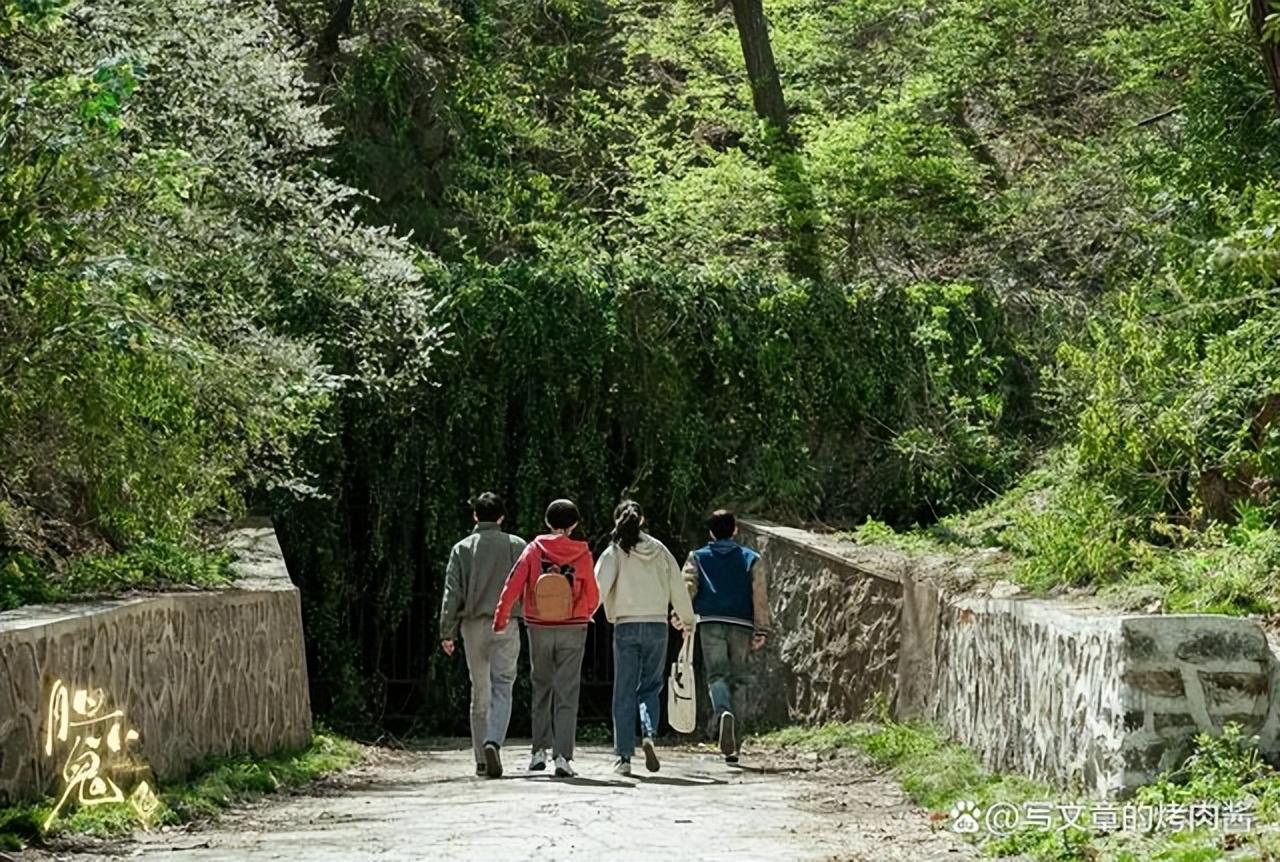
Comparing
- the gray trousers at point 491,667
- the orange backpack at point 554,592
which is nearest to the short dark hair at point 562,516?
the orange backpack at point 554,592

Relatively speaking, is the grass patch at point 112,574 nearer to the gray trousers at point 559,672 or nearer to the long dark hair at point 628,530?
the gray trousers at point 559,672

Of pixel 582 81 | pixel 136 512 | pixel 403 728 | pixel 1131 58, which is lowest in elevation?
pixel 403 728

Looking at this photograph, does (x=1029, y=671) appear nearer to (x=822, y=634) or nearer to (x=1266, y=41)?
(x=1266, y=41)

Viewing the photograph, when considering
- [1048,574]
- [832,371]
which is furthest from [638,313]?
[1048,574]

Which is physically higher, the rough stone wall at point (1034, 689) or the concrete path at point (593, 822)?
the rough stone wall at point (1034, 689)

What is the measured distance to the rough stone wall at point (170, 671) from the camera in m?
8.79

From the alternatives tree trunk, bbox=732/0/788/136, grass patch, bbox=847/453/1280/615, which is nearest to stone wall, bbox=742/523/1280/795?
grass patch, bbox=847/453/1280/615

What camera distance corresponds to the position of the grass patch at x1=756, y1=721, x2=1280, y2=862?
277 inches

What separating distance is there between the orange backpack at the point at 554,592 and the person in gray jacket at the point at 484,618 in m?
0.69

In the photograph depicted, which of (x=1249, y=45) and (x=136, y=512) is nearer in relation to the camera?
(x=136, y=512)

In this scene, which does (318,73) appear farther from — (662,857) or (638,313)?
(662,857)

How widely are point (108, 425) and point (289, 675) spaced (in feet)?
14.4

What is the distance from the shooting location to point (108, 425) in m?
11.0

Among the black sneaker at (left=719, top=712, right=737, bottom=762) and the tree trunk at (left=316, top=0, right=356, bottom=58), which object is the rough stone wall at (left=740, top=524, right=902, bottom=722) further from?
the tree trunk at (left=316, top=0, right=356, bottom=58)
